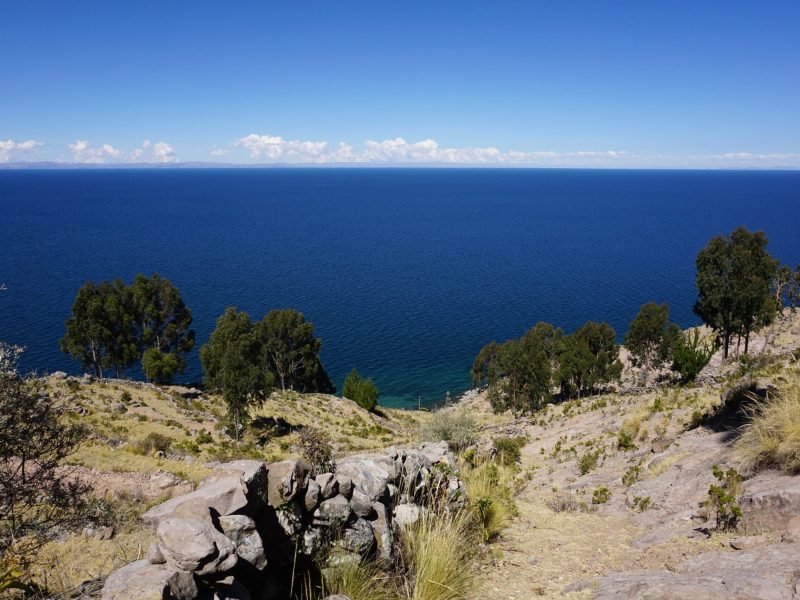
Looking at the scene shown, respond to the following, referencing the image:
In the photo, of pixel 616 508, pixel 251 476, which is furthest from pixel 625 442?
pixel 251 476

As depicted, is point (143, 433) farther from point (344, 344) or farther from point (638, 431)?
point (344, 344)

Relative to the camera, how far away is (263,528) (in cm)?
707

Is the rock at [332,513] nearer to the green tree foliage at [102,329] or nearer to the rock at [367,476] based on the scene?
the rock at [367,476]

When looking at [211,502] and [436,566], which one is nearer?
[211,502]

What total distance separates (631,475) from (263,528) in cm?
1181

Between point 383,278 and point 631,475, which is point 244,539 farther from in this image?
point 383,278

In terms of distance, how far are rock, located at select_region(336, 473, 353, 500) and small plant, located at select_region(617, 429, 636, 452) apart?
44.5 ft

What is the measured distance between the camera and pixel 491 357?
67688mm

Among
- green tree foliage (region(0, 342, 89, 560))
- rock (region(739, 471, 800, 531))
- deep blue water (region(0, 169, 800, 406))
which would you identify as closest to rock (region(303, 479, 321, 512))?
green tree foliage (region(0, 342, 89, 560))

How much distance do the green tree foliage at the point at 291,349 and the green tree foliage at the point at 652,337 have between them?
38523 mm

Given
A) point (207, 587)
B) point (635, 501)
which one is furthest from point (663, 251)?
point (207, 587)

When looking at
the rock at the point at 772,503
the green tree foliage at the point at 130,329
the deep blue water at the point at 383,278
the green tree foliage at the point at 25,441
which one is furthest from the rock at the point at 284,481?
the green tree foliage at the point at 130,329

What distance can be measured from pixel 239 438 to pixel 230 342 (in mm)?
7581

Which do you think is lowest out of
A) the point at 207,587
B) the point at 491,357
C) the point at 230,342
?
the point at 491,357
